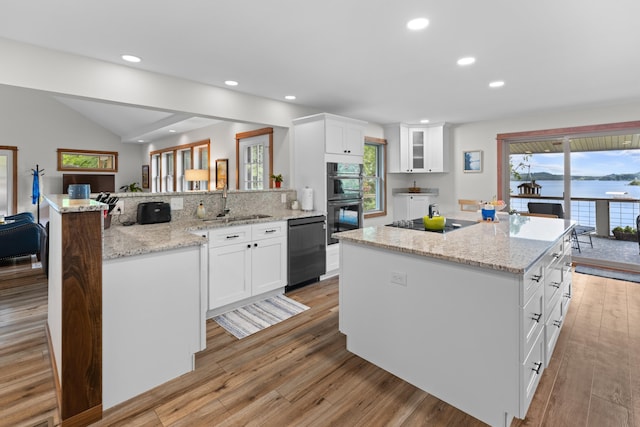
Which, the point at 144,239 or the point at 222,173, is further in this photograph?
the point at 222,173

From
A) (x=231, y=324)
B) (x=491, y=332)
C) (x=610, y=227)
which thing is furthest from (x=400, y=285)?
(x=610, y=227)

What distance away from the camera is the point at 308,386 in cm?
206

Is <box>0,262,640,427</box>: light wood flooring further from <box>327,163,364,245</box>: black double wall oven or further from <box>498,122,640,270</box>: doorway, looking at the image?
<box>498,122,640,270</box>: doorway

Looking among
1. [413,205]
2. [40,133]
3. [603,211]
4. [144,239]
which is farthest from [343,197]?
[40,133]

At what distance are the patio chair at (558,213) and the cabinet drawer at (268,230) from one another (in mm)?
4238

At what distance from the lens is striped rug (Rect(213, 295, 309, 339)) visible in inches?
113

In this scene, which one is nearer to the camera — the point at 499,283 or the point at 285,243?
the point at 499,283

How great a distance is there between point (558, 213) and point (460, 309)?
4551mm

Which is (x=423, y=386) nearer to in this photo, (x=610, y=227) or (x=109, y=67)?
(x=109, y=67)

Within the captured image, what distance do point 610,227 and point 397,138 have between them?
361cm

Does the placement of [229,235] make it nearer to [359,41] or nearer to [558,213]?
[359,41]

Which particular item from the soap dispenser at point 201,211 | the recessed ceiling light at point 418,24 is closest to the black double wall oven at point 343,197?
the soap dispenser at point 201,211

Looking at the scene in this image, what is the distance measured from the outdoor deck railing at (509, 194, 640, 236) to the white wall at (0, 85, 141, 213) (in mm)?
9842

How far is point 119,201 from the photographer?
10.3ft
